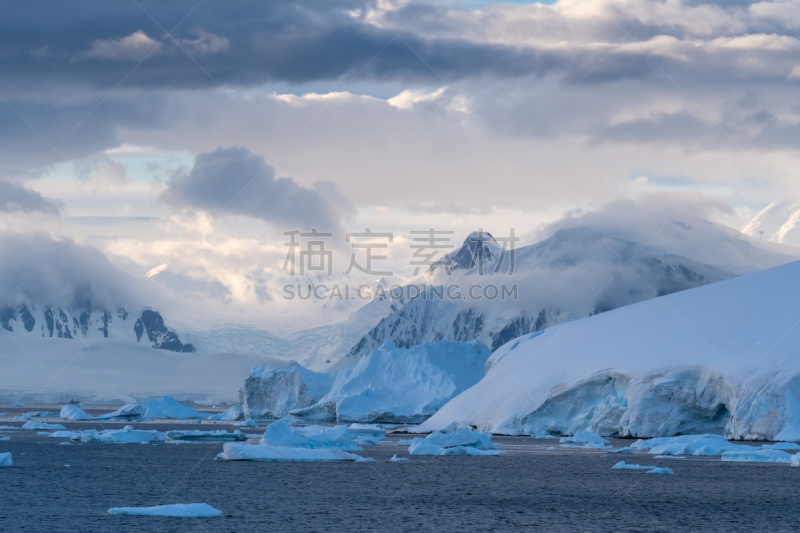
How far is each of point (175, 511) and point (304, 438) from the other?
19573 millimetres

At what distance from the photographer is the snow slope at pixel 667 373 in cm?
4384

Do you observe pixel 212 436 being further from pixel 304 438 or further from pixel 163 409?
pixel 163 409

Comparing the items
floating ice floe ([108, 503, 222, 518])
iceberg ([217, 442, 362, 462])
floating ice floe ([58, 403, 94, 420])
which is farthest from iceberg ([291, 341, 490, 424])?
floating ice floe ([108, 503, 222, 518])

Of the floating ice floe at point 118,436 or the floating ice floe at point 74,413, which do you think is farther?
the floating ice floe at point 74,413

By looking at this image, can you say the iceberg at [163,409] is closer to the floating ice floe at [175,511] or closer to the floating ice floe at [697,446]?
the floating ice floe at [697,446]

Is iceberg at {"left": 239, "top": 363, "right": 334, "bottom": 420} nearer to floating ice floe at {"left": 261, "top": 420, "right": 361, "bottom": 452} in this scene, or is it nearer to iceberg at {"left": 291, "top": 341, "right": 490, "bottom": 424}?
iceberg at {"left": 291, "top": 341, "right": 490, "bottom": 424}

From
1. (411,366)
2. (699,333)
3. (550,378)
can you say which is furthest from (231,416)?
(699,333)

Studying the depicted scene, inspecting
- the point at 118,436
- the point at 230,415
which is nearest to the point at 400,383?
the point at 230,415

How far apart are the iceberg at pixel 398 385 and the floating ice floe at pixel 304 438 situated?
3159cm

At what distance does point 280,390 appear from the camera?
9231cm

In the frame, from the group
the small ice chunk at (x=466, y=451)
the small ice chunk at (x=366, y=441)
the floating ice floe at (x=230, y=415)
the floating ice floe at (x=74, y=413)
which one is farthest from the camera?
the floating ice floe at (x=230, y=415)

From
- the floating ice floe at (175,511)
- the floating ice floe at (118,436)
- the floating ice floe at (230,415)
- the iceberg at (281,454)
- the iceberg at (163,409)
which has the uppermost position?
the floating ice floe at (175,511)

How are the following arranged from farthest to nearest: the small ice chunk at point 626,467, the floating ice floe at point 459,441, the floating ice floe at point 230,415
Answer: the floating ice floe at point 230,415
the floating ice floe at point 459,441
the small ice chunk at point 626,467

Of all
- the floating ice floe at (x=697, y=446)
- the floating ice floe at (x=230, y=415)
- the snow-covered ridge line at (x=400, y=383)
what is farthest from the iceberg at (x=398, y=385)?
the floating ice floe at (x=697, y=446)
